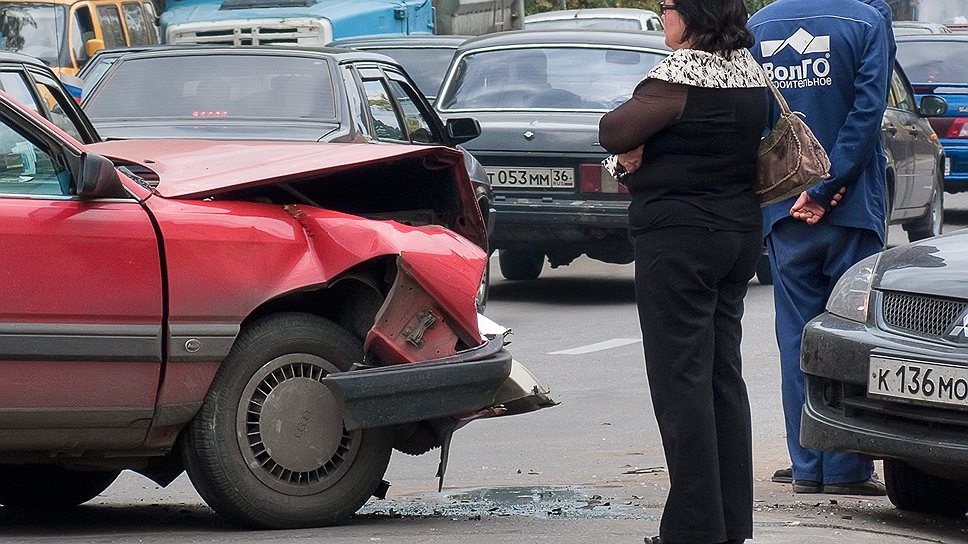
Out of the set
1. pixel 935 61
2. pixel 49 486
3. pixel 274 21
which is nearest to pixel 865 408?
pixel 49 486

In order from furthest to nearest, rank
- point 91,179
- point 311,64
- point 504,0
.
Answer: point 504,0 → point 311,64 → point 91,179

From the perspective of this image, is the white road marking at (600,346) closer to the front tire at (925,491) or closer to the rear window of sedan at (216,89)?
the rear window of sedan at (216,89)

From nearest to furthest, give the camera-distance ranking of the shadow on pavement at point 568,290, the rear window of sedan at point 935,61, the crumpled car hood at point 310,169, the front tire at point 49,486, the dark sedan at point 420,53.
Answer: the crumpled car hood at point 310,169 → the front tire at point 49,486 → the shadow on pavement at point 568,290 → the dark sedan at point 420,53 → the rear window of sedan at point 935,61

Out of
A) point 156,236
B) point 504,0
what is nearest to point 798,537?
point 156,236

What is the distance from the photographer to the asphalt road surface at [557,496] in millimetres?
5398

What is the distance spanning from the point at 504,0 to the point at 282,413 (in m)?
21.0

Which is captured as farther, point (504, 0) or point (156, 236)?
point (504, 0)

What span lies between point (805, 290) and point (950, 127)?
13.0 metres

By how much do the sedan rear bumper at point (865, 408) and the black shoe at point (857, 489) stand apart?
0.54 meters

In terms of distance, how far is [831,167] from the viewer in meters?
6.13

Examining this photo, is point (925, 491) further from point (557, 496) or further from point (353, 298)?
point (353, 298)

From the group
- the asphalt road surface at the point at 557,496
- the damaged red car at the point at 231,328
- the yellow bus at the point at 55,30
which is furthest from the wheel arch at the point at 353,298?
the yellow bus at the point at 55,30

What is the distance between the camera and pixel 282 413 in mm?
5445

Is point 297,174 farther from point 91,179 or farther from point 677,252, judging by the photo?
point 677,252
